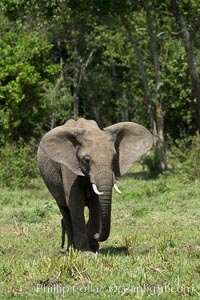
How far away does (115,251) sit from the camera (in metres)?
10.0

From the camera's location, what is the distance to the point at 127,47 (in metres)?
31.0

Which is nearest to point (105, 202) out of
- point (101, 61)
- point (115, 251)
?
point (115, 251)

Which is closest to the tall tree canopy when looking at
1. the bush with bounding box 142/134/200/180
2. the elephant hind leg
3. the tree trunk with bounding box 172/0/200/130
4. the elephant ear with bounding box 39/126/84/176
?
the tree trunk with bounding box 172/0/200/130

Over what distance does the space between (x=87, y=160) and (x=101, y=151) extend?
0.23 m

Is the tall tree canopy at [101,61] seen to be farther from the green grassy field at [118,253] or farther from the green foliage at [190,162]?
the green grassy field at [118,253]

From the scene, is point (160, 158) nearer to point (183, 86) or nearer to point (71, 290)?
point (183, 86)

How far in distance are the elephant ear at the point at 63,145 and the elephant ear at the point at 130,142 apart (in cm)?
49

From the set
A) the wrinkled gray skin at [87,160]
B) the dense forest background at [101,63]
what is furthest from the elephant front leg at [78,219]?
the dense forest background at [101,63]

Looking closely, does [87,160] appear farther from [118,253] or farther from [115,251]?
[115,251]

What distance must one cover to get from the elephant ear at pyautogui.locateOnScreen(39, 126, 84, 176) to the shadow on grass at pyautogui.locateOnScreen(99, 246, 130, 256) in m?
1.33

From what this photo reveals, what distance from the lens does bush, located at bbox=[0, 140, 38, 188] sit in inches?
792

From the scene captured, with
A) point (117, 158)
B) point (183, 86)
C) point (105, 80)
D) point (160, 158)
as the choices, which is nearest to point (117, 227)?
point (117, 158)

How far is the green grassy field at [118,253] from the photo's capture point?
714 cm

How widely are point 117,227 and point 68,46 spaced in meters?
22.6
